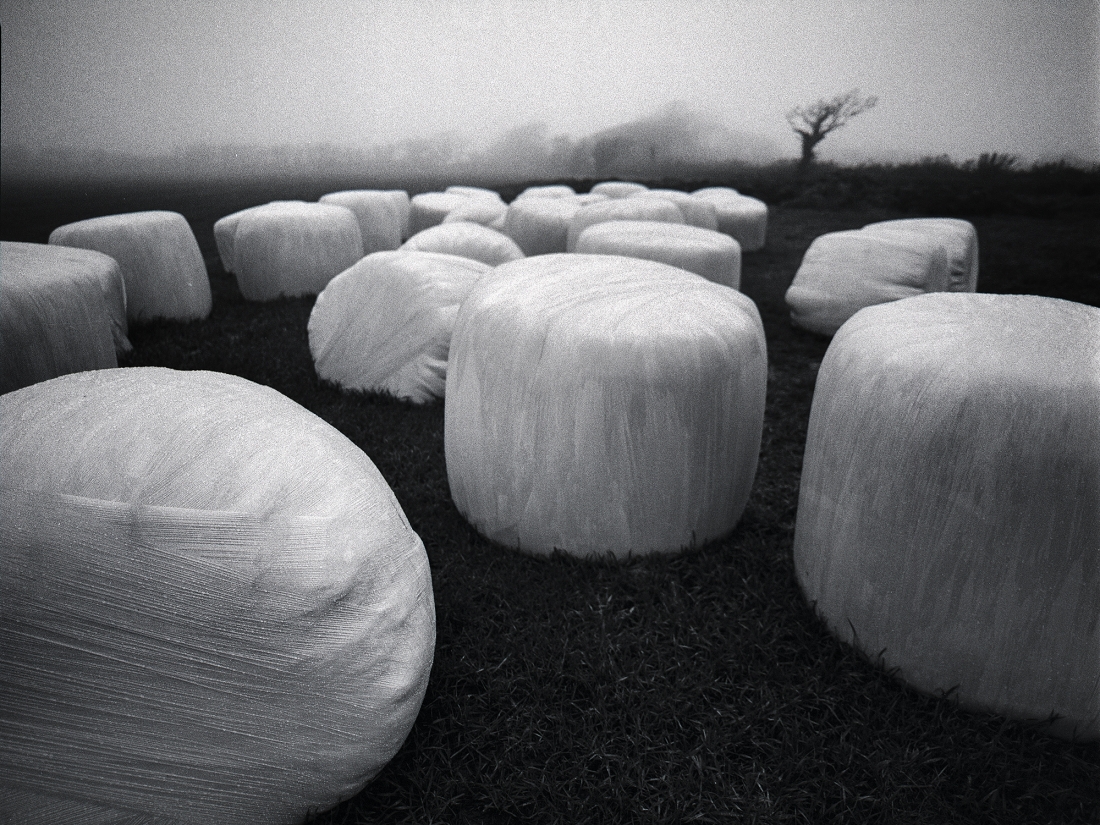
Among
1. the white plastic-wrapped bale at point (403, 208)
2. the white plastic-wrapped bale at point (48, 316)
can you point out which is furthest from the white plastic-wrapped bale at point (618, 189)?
the white plastic-wrapped bale at point (48, 316)

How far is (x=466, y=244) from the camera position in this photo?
2.92 metres

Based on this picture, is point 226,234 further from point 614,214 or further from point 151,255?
point 614,214

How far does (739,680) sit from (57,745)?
95 cm

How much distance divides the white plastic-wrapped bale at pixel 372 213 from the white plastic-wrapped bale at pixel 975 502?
15.2 ft

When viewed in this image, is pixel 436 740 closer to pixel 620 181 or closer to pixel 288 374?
pixel 288 374

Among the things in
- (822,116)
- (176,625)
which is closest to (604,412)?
(176,625)

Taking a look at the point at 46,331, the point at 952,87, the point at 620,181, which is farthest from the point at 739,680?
the point at 620,181

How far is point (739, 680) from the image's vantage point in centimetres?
107

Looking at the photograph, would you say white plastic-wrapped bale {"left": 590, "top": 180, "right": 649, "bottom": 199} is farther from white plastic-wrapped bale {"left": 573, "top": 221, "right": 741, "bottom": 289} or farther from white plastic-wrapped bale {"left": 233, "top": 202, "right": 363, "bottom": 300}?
white plastic-wrapped bale {"left": 573, "top": 221, "right": 741, "bottom": 289}

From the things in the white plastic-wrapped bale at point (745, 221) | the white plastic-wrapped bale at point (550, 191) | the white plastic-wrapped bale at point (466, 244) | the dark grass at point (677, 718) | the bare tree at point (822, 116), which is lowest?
the dark grass at point (677, 718)

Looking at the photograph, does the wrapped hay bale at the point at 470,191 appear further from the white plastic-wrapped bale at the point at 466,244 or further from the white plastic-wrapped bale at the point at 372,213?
the white plastic-wrapped bale at the point at 466,244

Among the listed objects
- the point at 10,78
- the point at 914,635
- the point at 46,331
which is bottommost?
the point at 914,635

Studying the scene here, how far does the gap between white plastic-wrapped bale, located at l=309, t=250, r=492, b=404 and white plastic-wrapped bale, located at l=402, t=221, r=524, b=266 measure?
2.28ft

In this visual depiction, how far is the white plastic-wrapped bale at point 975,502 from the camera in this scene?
0.83 meters
